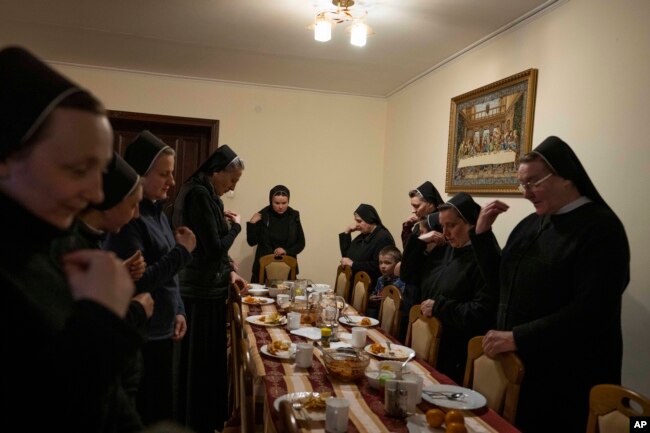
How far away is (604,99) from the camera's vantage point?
8.11ft

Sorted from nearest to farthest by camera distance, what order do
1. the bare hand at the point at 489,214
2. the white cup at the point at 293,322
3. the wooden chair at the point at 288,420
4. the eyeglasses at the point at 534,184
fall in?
the wooden chair at the point at 288,420
the eyeglasses at the point at 534,184
the bare hand at the point at 489,214
the white cup at the point at 293,322

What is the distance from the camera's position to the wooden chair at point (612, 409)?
1.35 metres

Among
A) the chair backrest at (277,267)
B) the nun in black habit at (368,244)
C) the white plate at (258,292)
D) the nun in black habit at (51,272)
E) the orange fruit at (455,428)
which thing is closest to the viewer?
the nun in black habit at (51,272)

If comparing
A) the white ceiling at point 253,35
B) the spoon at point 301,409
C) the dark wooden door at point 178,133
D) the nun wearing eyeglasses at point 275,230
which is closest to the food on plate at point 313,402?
the spoon at point 301,409

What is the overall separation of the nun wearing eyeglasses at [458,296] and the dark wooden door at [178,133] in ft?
11.2

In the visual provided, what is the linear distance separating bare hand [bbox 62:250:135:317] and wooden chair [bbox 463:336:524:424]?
57.3 inches

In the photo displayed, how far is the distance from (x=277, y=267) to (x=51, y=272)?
3.81m

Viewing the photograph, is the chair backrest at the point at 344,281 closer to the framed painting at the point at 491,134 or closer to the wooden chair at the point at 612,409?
the framed painting at the point at 491,134

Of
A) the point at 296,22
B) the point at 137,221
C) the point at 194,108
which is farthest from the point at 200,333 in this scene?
the point at 194,108

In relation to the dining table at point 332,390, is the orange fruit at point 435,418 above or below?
above

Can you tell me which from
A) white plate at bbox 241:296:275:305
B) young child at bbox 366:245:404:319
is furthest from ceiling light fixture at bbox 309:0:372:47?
white plate at bbox 241:296:275:305

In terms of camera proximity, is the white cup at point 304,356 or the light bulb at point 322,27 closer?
the white cup at point 304,356

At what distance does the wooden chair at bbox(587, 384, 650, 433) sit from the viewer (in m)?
1.35

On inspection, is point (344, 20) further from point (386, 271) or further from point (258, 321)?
point (258, 321)
